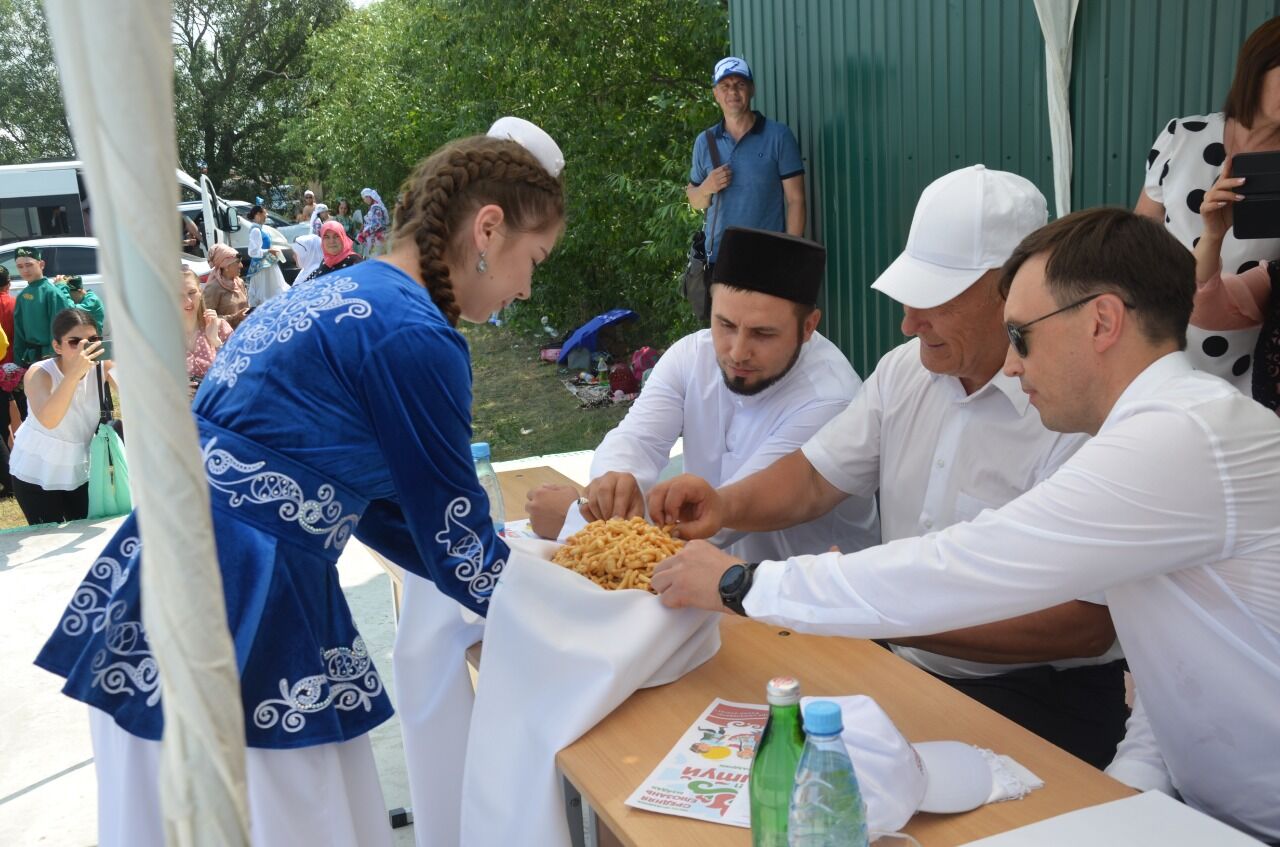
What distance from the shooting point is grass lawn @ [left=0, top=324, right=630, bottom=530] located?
9148mm

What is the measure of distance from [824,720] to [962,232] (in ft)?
5.00

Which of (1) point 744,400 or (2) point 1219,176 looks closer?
(2) point 1219,176

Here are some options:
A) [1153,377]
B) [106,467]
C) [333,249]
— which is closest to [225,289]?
[333,249]

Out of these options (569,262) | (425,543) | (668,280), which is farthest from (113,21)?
(569,262)

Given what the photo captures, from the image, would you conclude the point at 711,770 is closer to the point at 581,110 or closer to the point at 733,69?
the point at 733,69

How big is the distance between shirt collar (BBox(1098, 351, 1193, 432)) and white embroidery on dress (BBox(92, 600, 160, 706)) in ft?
4.98

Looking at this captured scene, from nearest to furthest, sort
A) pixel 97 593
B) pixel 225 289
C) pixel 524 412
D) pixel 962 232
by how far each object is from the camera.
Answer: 1. pixel 97 593
2. pixel 962 232
3. pixel 225 289
4. pixel 524 412

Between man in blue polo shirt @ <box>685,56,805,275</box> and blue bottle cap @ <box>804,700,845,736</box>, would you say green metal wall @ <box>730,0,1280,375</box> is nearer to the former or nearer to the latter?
man in blue polo shirt @ <box>685,56,805,275</box>

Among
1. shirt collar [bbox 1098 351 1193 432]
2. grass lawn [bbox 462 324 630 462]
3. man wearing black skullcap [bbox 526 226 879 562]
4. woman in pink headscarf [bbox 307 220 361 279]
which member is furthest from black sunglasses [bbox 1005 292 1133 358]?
woman in pink headscarf [bbox 307 220 361 279]

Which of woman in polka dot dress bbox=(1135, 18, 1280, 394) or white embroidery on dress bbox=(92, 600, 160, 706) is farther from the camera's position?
woman in polka dot dress bbox=(1135, 18, 1280, 394)

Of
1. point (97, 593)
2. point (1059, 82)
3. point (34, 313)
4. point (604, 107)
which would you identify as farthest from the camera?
point (604, 107)

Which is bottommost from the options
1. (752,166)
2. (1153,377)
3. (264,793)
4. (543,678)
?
(264,793)

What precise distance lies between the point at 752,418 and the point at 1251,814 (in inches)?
73.0

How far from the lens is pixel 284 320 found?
6.04ft
